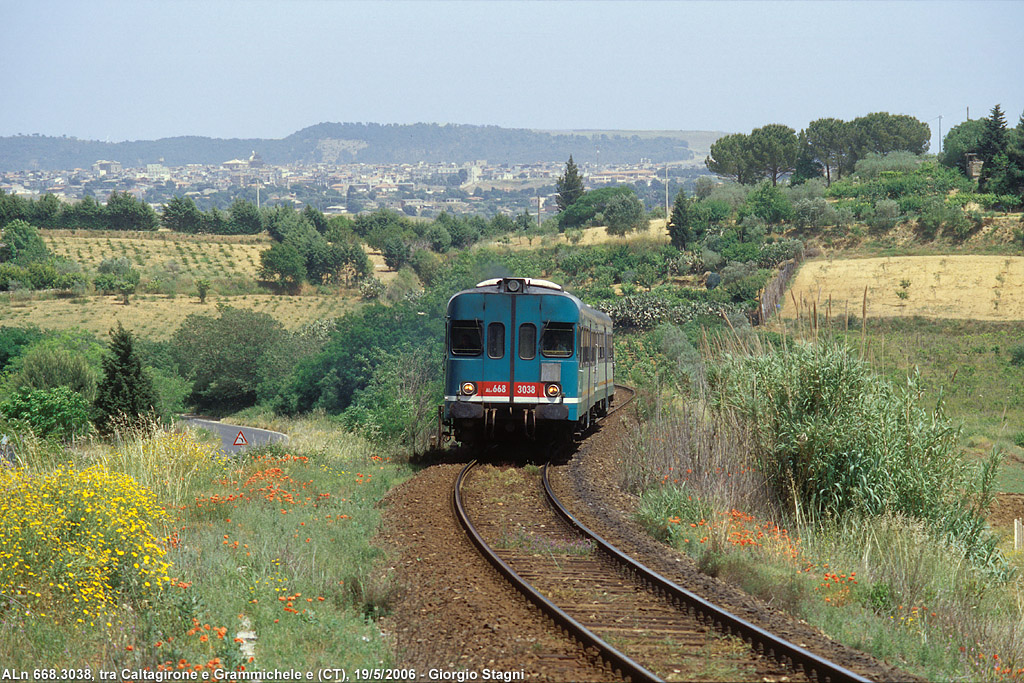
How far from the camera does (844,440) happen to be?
40.3 feet

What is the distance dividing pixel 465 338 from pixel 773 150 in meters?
99.5

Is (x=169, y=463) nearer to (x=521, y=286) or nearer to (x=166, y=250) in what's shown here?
(x=521, y=286)

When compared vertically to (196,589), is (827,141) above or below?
above

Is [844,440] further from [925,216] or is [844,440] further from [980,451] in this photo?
[925,216]

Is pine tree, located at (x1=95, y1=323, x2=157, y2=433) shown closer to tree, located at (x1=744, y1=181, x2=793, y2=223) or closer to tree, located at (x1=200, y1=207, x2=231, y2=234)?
tree, located at (x1=744, y1=181, x2=793, y2=223)

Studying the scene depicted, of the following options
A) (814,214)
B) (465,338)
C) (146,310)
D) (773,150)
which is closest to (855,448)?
(465,338)

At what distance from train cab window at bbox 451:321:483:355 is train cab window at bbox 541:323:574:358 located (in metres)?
1.20

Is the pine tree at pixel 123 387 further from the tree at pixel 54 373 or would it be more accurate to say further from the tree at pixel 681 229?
the tree at pixel 681 229

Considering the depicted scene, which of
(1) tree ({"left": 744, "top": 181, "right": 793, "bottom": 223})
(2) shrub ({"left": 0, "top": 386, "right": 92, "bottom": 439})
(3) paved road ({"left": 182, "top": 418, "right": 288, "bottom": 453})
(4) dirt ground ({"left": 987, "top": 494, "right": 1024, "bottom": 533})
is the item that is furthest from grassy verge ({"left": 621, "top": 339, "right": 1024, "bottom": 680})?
(1) tree ({"left": 744, "top": 181, "right": 793, "bottom": 223})

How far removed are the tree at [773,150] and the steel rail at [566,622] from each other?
341ft

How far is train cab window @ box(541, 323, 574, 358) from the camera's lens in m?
16.2

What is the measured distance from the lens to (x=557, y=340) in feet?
53.2

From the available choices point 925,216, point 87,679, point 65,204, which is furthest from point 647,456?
point 65,204

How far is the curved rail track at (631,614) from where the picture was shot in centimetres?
654
